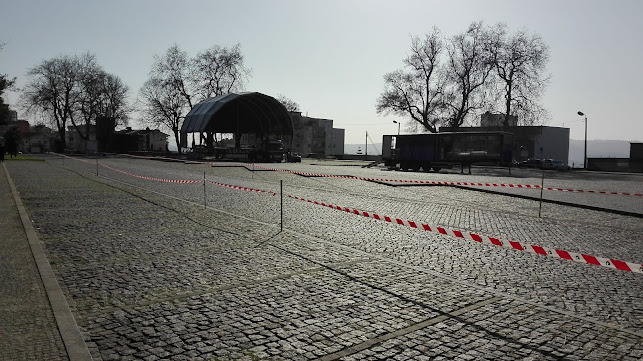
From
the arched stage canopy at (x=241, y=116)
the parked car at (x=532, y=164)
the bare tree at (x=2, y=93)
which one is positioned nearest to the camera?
the bare tree at (x=2, y=93)

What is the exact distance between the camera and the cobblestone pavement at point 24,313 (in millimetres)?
3803

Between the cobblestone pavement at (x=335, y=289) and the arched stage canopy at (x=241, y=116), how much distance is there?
147ft

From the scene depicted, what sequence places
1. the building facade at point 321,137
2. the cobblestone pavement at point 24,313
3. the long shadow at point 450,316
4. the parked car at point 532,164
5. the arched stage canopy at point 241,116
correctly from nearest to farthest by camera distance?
the cobblestone pavement at point 24,313 < the long shadow at point 450,316 < the arched stage canopy at point 241,116 < the parked car at point 532,164 < the building facade at point 321,137

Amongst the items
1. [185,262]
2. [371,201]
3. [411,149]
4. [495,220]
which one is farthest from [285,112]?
[185,262]

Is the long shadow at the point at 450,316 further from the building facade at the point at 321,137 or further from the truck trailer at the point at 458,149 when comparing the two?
the building facade at the point at 321,137

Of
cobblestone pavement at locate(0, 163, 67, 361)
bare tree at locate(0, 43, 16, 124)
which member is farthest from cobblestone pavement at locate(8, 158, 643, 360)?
bare tree at locate(0, 43, 16, 124)

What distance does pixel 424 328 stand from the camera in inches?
174

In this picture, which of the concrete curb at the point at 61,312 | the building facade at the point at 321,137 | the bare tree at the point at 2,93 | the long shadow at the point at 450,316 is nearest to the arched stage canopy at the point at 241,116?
the bare tree at the point at 2,93

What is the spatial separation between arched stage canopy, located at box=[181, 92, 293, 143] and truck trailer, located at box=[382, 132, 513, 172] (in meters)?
21.1

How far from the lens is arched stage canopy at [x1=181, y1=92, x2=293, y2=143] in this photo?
55.2 m

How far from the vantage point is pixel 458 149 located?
41.3 metres

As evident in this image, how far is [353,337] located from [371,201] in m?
11.3

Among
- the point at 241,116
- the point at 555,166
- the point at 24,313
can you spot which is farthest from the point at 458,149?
the point at 24,313

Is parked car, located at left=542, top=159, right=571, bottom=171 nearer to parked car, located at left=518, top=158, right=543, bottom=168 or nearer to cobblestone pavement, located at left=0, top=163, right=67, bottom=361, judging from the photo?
parked car, located at left=518, top=158, right=543, bottom=168
